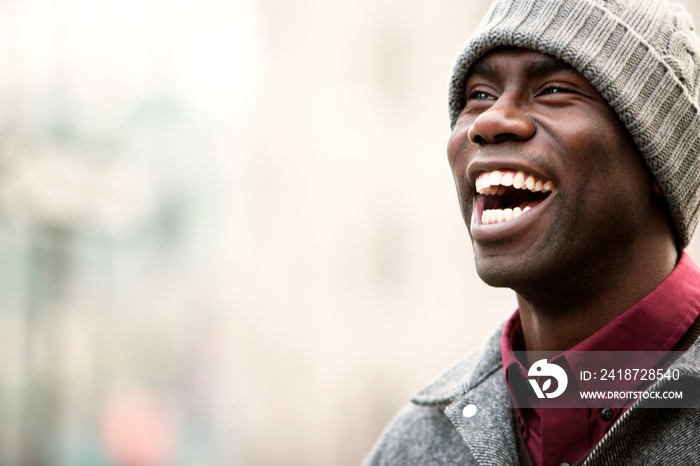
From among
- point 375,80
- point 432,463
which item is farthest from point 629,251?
point 375,80

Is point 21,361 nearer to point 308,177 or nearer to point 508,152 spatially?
point 508,152

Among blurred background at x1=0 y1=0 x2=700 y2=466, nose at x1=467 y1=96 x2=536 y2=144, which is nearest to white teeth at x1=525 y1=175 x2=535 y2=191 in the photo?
nose at x1=467 y1=96 x2=536 y2=144

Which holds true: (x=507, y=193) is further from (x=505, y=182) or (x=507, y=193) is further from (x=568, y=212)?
(x=568, y=212)

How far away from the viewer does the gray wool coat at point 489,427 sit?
2066mm

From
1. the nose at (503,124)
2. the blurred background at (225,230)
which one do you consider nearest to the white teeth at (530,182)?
the nose at (503,124)

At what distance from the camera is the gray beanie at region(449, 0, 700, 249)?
7.72ft

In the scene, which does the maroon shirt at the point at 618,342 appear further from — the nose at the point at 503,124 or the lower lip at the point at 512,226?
the nose at the point at 503,124

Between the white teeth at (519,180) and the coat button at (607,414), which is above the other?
the white teeth at (519,180)

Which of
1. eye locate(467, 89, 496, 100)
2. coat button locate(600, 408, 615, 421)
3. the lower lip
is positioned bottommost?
coat button locate(600, 408, 615, 421)

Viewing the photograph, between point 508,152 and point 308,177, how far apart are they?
18.8m

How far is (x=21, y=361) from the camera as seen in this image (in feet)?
33.1

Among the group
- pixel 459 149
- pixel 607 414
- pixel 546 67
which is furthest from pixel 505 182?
pixel 607 414

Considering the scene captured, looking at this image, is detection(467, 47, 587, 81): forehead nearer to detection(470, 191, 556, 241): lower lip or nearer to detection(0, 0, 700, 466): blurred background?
detection(470, 191, 556, 241): lower lip

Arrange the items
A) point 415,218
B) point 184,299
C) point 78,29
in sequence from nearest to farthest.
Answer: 1. point 78,29
2. point 184,299
3. point 415,218
